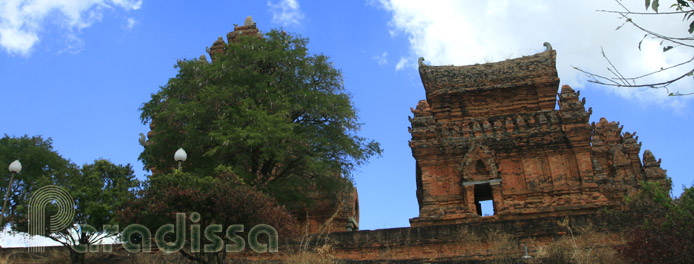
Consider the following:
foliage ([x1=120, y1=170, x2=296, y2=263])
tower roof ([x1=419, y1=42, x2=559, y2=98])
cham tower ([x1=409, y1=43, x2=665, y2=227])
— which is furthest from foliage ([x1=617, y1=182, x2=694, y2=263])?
tower roof ([x1=419, y1=42, x2=559, y2=98])

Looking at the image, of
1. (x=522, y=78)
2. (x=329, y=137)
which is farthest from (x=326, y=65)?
(x=522, y=78)

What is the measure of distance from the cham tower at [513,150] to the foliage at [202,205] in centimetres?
821

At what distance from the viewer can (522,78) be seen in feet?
70.6

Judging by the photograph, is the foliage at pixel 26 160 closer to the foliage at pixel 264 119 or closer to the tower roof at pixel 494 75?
the foliage at pixel 264 119

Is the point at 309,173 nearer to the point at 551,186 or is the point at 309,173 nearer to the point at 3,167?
the point at 551,186

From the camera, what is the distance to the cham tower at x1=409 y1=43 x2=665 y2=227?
18.5 meters

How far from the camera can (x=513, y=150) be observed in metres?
19.8

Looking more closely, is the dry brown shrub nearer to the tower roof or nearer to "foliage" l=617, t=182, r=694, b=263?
"foliage" l=617, t=182, r=694, b=263

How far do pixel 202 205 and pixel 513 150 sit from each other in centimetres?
1236

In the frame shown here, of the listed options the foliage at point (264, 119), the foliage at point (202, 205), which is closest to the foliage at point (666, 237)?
the foliage at point (202, 205)

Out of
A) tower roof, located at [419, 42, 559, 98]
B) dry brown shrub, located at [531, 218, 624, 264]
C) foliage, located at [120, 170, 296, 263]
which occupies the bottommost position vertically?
dry brown shrub, located at [531, 218, 624, 264]

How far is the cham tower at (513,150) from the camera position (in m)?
18.5

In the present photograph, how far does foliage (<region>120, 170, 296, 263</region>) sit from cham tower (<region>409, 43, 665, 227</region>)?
8213 mm

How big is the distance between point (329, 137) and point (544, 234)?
7800 millimetres
